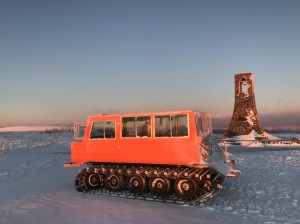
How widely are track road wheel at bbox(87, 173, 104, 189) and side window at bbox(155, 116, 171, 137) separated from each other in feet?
10.4

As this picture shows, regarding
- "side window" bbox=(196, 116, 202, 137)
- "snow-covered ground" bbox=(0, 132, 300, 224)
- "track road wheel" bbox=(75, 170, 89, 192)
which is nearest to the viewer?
"snow-covered ground" bbox=(0, 132, 300, 224)

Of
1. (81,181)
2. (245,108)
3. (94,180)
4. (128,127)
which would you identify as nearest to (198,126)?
(128,127)

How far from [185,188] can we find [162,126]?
232 centimetres

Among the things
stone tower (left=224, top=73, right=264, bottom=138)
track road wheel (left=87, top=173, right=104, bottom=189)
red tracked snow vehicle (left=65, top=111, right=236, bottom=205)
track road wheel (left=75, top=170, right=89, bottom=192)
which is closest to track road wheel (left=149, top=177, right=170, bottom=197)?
red tracked snow vehicle (left=65, top=111, right=236, bottom=205)

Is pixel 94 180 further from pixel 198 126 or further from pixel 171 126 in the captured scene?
pixel 198 126

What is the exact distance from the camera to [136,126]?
36.8ft

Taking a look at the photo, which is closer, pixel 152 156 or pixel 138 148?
pixel 152 156

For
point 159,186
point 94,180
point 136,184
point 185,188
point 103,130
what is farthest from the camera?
point 94,180

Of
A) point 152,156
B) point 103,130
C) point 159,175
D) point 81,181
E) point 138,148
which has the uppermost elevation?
point 103,130

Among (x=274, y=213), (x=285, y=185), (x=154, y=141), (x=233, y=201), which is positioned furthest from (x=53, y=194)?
(x=285, y=185)

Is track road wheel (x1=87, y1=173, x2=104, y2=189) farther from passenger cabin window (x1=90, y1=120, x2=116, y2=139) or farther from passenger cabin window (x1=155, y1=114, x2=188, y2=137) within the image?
passenger cabin window (x1=155, y1=114, x2=188, y2=137)

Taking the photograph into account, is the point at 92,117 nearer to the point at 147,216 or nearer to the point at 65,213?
the point at 65,213

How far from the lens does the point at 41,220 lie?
8328mm

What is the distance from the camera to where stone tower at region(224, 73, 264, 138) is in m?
33.1
